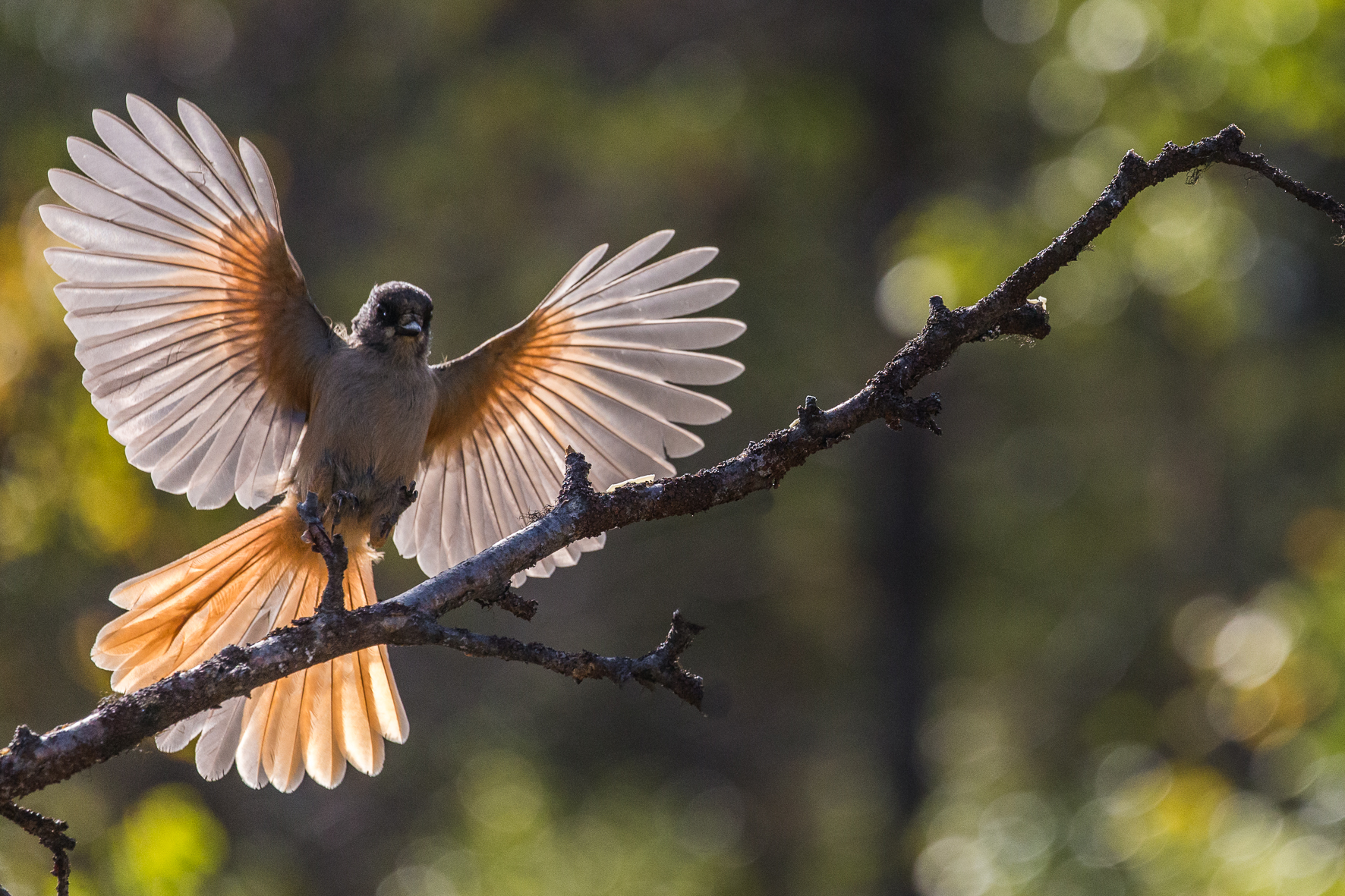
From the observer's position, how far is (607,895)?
9617 mm

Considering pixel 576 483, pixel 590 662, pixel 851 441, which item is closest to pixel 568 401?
pixel 576 483

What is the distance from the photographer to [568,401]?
457 cm

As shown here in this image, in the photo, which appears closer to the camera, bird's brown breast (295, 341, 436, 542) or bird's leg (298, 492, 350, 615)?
bird's leg (298, 492, 350, 615)

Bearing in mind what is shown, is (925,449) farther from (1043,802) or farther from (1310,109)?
(1310,109)

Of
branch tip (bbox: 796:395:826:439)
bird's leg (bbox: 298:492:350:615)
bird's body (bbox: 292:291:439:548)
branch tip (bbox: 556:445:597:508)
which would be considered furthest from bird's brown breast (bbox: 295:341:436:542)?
branch tip (bbox: 796:395:826:439)

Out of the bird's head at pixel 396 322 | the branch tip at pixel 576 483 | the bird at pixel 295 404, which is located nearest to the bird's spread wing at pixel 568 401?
the bird at pixel 295 404

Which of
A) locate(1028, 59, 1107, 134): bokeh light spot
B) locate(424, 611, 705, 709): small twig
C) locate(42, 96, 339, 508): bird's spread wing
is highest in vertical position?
locate(1028, 59, 1107, 134): bokeh light spot

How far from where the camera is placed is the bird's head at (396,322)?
14.4ft

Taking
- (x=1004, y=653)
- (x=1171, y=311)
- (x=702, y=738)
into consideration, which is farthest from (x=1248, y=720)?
(x=702, y=738)

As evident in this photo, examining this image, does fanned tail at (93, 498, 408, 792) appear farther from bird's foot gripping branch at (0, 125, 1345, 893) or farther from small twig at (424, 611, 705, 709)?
small twig at (424, 611, 705, 709)

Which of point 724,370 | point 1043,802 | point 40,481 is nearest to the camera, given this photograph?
point 724,370

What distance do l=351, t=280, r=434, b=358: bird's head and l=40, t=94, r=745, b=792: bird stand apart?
0.01 meters

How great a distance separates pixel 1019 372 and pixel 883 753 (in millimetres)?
4311

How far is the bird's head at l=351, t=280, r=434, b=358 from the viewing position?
439 centimetres
